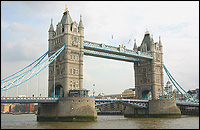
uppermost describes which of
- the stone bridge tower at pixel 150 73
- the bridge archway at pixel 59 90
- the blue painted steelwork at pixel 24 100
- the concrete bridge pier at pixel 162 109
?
the stone bridge tower at pixel 150 73

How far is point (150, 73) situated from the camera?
283 ft

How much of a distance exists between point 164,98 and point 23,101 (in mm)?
41249

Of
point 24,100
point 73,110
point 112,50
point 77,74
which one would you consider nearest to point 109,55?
point 112,50

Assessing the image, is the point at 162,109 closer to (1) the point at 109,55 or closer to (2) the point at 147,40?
(1) the point at 109,55

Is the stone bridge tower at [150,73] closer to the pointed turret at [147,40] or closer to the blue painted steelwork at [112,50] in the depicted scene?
the pointed turret at [147,40]

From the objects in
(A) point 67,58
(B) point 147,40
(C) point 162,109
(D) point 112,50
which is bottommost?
(C) point 162,109

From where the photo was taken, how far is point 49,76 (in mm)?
69750

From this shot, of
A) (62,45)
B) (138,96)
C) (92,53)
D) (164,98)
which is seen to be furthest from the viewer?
(138,96)

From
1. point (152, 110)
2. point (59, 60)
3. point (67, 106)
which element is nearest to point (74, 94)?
point (67, 106)

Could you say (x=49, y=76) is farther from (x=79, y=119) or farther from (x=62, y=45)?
(x=79, y=119)

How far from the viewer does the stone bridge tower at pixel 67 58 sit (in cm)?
6525

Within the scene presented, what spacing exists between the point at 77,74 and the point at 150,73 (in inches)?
1117

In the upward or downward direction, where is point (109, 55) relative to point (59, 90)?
upward

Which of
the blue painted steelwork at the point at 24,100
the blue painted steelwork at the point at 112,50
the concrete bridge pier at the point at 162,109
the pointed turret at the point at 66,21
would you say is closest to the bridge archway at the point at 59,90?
the blue painted steelwork at the point at 24,100
